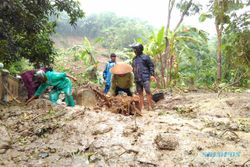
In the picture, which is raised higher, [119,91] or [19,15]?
[19,15]

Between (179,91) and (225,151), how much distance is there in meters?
7.39

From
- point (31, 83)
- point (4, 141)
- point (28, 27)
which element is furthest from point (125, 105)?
point (28, 27)

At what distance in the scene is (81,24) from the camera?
34.9 metres

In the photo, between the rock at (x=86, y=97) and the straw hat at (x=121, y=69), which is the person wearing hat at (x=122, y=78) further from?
the rock at (x=86, y=97)

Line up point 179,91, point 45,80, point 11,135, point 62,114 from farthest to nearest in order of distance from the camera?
point 179,91, point 45,80, point 62,114, point 11,135

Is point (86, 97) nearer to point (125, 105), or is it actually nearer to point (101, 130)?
point (125, 105)

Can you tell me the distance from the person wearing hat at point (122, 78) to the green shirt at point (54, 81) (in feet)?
4.11

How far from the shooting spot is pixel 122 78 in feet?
19.6

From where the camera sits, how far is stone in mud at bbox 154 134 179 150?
12.2 feet

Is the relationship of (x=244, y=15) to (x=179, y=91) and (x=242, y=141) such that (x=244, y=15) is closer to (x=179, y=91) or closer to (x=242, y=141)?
(x=242, y=141)

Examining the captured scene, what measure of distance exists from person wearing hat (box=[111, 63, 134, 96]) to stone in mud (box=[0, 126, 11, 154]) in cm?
226

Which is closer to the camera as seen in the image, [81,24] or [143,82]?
[143,82]

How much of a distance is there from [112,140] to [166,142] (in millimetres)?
689

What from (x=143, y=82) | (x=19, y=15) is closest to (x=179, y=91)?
(x=143, y=82)
